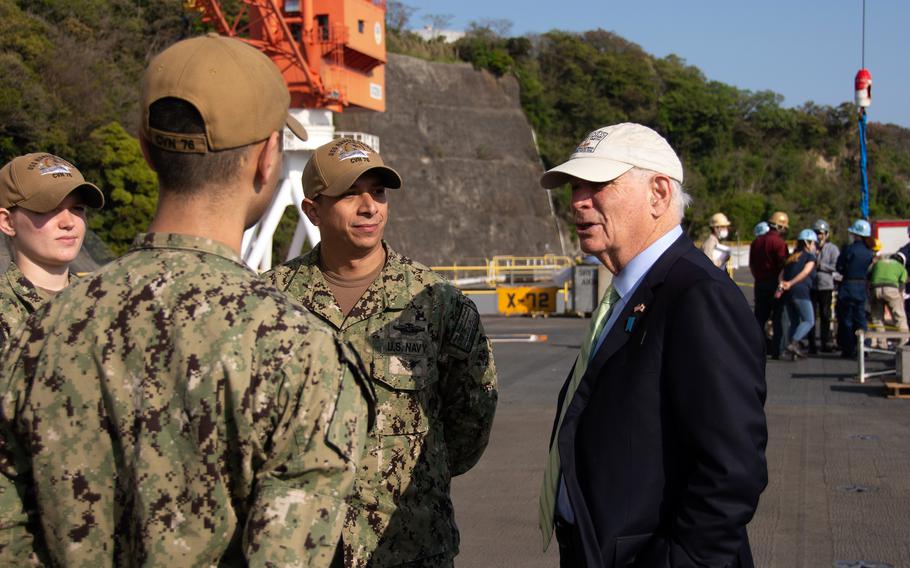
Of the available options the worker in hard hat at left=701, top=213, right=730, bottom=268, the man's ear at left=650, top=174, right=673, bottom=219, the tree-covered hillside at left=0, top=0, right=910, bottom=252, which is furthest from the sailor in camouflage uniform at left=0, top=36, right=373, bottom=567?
the tree-covered hillside at left=0, top=0, right=910, bottom=252

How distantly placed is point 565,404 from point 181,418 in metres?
1.47

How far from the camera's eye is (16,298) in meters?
3.80

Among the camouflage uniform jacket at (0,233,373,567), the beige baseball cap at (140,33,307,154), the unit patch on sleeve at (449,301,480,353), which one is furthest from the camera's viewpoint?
the unit patch on sleeve at (449,301,480,353)

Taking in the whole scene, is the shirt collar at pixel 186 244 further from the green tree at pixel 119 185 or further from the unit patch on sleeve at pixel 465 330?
the green tree at pixel 119 185

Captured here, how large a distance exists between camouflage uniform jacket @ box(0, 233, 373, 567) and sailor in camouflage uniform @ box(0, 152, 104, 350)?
205 centimetres

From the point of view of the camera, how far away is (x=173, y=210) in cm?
196

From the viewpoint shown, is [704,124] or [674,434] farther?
[704,124]

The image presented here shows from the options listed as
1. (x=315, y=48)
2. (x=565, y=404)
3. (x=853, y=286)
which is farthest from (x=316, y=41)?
(x=565, y=404)

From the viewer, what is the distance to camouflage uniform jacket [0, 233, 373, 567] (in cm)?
180

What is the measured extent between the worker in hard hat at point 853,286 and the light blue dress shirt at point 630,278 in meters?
12.3

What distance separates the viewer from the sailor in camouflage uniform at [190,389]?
1808mm

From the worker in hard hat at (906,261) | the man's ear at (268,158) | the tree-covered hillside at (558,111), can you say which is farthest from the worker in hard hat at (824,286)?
the tree-covered hillside at (558,111)

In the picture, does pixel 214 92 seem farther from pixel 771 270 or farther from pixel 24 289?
pixel 771 270

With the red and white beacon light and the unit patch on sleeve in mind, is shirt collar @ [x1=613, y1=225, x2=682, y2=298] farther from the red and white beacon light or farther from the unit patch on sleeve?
the red and white beacon light
